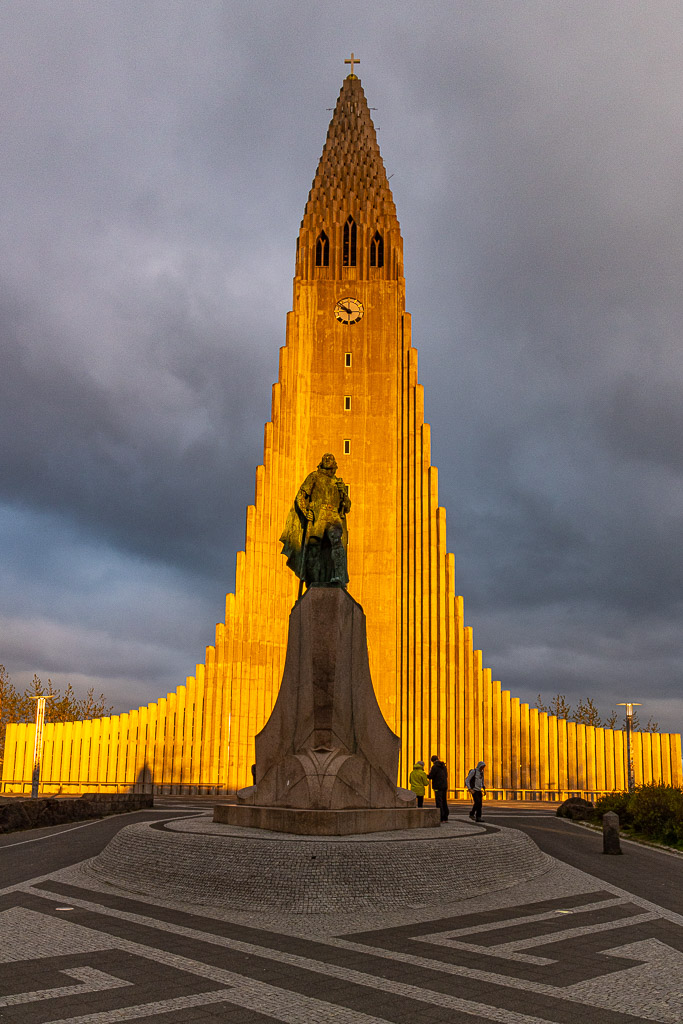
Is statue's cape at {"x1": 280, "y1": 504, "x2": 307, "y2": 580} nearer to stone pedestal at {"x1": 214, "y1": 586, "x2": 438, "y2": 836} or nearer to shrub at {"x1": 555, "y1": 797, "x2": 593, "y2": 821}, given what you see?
stone pedestal at {"x1": 214, "y1": 586, "x2": 438, "y2": 836}

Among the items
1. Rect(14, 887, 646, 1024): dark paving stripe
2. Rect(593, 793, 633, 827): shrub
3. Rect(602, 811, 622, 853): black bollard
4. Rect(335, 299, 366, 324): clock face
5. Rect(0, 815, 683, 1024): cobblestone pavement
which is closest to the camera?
Rect(0, 815, 683, 1024): cobblestone pavement

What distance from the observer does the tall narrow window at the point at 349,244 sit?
4409 centimetres

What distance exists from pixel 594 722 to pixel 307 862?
169 feet

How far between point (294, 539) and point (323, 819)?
4.88 metres

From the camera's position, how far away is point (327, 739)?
12.5m

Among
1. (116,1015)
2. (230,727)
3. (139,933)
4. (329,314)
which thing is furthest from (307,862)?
(329,314)

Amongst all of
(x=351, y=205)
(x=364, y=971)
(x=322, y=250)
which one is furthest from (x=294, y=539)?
(x=351, y=205)

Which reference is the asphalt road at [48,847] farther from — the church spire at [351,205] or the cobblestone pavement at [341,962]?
the church spire at [351,205]

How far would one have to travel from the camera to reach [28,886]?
425 inches

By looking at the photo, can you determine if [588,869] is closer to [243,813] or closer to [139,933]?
[243,813]

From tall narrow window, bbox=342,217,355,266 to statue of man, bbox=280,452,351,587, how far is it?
3168cm

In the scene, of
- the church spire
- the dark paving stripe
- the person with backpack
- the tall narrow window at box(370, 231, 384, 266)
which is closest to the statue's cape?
the person with backpack

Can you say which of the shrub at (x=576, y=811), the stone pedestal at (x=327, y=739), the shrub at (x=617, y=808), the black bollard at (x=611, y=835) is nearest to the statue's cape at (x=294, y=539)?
the stone pedestal at (x=327, y=739)

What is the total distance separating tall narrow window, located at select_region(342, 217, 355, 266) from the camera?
44094mm
